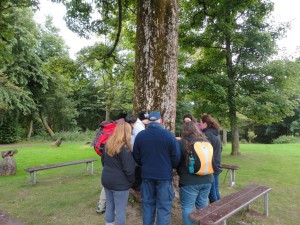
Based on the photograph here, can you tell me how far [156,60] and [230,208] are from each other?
2.76 meters

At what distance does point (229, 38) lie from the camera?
13.3m

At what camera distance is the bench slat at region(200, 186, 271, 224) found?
3367 millimetres

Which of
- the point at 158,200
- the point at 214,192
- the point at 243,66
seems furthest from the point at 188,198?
the point at 243,66

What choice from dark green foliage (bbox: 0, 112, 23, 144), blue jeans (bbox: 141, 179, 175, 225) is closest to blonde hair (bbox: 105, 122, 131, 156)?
blue jeans (bbox: 141, 179, 175, 225)

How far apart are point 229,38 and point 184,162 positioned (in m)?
11.2

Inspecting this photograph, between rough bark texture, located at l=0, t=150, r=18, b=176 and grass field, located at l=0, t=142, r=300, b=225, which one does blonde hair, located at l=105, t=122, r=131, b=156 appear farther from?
rough bark texture, located at l=0, t=150, r=18, b=176

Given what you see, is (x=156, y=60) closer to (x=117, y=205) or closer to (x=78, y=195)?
(x=117, y=205)

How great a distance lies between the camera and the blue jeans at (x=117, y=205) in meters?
3.69

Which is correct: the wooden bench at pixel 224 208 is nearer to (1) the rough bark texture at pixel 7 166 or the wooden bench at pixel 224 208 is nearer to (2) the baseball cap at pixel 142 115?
(2) the baseball cap at pixel 142 115

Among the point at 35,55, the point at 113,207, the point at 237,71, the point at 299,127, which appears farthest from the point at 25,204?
the point at 299,127

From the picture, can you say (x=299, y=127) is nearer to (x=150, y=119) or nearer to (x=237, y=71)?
(x=237, y=71)

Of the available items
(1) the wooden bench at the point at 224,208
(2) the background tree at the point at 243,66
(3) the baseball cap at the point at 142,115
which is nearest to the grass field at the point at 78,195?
(1) the wooden bench at the point at 224,208

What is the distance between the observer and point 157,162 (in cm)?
352

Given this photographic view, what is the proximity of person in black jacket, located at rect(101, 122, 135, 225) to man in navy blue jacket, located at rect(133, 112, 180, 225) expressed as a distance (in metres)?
0.15
